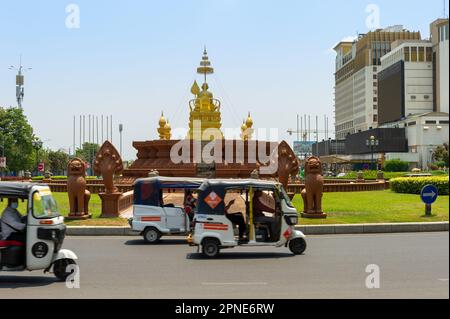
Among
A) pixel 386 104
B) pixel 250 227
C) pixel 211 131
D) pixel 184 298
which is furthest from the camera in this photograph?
pixel 386 104

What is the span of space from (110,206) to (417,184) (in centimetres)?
1582

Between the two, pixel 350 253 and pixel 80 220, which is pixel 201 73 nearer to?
pixel 80 220

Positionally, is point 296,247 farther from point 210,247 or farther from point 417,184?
point 417,184

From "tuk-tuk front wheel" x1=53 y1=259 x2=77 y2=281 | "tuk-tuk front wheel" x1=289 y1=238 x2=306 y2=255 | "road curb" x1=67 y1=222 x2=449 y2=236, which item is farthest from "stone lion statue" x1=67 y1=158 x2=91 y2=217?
"tuk-tuk front wheel" x1=53 y1=259 x2=77 y2=281

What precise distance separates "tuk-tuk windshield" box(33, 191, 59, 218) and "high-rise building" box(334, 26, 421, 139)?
420 ft

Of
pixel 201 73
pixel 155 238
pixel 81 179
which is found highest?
pixel 201 73

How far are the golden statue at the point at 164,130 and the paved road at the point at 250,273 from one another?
25980 mm

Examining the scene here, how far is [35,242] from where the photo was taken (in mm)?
9352

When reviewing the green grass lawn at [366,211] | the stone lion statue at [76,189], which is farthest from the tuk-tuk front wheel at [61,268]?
the stone lion statue at [76,189]

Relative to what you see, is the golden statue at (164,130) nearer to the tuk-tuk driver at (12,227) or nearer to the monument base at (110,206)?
the monument base at (110,206)

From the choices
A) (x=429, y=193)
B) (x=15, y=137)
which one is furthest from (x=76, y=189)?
(x=15, y=137)

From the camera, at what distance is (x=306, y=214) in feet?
60.3

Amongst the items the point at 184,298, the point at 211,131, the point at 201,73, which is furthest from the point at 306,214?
the point at 201,73
